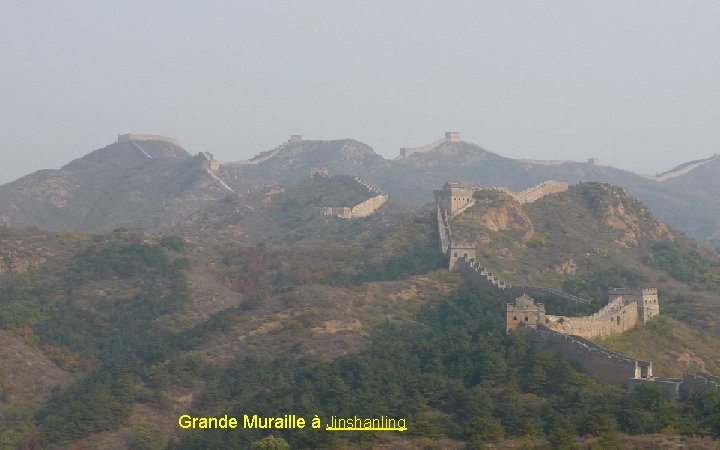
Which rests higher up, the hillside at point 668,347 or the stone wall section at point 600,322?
the stone wall section at point 600,322

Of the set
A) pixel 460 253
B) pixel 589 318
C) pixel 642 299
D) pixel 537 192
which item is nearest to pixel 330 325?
pixel 460 253

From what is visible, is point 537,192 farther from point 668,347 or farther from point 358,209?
point 668,347

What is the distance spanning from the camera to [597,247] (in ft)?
355

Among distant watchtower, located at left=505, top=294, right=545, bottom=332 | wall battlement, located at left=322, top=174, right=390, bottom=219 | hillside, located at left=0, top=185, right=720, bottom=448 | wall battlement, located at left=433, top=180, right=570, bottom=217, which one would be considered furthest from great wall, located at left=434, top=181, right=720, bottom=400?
wall battlement, located at left=322, top=174, right=390, bottom=219

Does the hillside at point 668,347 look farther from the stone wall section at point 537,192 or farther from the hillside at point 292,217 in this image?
the hillside at point 292,217

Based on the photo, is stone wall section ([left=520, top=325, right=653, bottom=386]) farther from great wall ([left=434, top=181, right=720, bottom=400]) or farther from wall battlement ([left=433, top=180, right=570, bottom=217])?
wall battlement ([left=433, top=180, right=570, bottom=217])

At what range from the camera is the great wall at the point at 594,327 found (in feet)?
200

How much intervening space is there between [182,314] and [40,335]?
10212 millimetres

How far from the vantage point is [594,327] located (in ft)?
234

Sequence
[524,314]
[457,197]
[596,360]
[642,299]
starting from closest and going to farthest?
[596,360] → [524,314] → [642,299] → [457,197]

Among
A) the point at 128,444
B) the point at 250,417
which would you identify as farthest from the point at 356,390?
the point at 128,444

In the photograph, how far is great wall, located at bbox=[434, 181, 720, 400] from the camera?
61.0 meters

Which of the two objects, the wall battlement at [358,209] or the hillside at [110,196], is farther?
the hillside at [110,196]

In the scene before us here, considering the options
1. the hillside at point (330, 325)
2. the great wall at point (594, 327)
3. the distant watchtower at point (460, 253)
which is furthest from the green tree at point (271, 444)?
the distant watchtower at point (460, 253)
